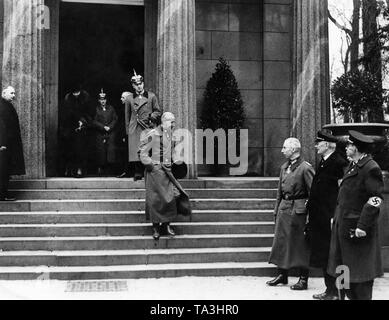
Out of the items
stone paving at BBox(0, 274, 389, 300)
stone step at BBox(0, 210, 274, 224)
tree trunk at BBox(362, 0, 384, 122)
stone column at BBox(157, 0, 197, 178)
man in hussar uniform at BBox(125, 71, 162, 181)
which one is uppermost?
tree trunk at BBox(362, 0, 384, 122)

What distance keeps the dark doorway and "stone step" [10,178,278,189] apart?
3.61 meters

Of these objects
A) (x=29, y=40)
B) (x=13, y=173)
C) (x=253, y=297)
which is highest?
(x=29, y=40)

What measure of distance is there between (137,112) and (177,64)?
50.1 inches

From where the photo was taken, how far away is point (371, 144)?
640 centimetres

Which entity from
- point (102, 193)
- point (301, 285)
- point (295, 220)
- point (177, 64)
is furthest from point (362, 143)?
point (177, 64)

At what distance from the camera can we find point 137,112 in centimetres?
1198

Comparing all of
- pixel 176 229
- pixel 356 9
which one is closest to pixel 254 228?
pixel 176 229

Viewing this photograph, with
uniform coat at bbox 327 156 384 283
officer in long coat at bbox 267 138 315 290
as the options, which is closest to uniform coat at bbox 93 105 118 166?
officer in long coat at bbox 267 138 315 290

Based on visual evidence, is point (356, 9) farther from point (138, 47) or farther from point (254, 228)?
point (254, 228)

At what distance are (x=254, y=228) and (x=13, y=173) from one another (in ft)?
14.3

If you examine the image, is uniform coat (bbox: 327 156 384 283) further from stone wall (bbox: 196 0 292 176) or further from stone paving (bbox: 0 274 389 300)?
stone wall (bbox: 196 0 292 176)

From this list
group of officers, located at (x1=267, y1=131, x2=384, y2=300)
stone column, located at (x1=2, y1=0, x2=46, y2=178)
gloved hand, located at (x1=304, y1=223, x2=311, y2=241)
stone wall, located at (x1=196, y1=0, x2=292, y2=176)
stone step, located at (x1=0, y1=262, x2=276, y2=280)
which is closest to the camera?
group of officers, located at (x1=267, y1=131, x2=384, y2=300)

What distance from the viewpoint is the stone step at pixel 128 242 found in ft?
30.2

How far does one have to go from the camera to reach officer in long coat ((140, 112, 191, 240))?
923 cm
